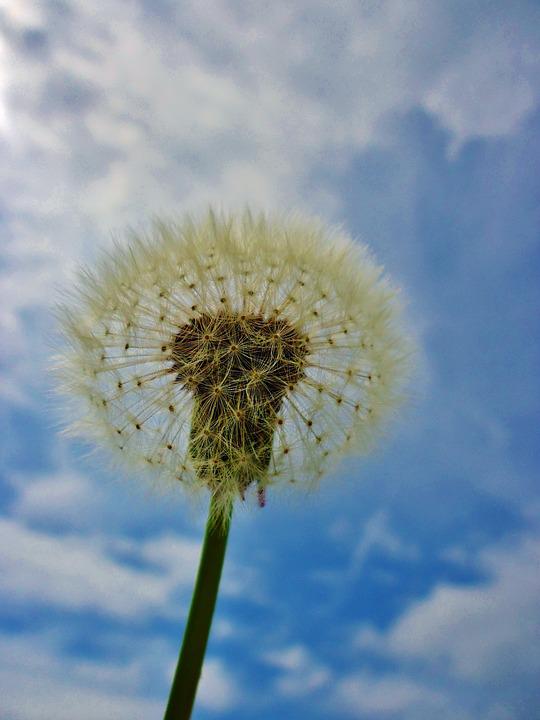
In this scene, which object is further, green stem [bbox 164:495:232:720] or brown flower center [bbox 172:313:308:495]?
brown flower center [bbox 172:313:308:495]

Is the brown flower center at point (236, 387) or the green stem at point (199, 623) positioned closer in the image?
the green stem at point (199, 623)

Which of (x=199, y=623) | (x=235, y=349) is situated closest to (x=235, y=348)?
(x=235, y=349)

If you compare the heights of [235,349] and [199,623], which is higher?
[235,349]

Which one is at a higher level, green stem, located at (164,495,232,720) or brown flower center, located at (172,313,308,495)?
brown flower center, located at (172,313,308,495)

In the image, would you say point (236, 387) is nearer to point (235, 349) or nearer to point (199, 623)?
point (235, 349)

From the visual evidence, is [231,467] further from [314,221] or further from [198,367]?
[314,221]

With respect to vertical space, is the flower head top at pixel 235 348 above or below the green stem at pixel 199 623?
above
